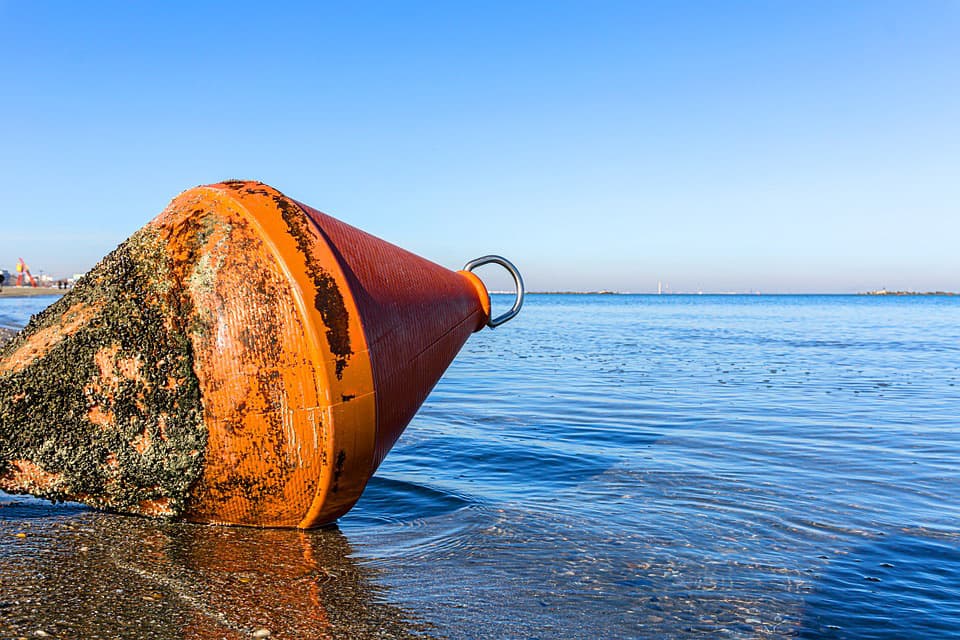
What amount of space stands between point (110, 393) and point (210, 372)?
1.43ft

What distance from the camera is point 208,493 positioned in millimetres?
3189

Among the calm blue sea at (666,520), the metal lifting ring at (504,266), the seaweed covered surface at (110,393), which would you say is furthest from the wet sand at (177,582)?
the metal lifting ring at (504,266)

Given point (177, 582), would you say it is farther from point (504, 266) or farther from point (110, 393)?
point (504, 266)

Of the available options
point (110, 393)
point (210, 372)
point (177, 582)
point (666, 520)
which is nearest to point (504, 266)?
point (666, 520)

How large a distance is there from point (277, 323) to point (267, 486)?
2.40 ft

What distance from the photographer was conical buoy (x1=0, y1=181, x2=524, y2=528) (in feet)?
9.64

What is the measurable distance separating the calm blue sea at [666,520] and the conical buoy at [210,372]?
1.43 feet

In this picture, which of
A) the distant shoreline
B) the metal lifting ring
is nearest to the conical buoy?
the metal lifting ring

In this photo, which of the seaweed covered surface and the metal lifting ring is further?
the metal lifting ring

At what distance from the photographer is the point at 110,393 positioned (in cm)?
303

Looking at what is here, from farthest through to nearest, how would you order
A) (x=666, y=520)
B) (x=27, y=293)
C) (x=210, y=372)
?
(x=27, y=293)
(x=666, y=520)
(x=210, y=372)

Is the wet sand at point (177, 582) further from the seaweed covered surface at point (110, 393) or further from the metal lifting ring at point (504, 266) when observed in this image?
the metal lifting ring at point (504, 266)

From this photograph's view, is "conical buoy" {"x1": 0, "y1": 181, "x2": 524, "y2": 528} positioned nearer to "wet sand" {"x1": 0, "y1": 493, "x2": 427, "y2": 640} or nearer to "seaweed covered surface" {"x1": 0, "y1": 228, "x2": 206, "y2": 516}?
"seaweed covered surface" {"x1": 0, "y1": 228, "x2": 206, "y2": 516}

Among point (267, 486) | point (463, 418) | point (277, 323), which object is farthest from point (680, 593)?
point (463, 418)
